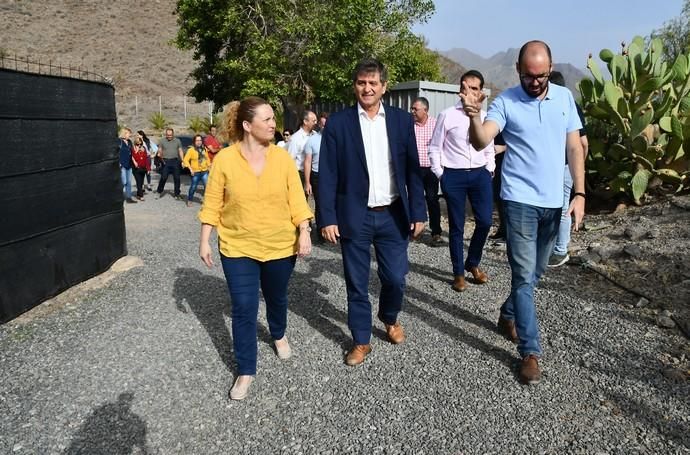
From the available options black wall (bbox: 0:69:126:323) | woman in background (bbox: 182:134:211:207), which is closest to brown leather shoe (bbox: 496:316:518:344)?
black wall (bbox: 0:69:126:323)

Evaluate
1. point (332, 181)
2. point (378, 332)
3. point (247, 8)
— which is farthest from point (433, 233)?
point (247, 8)

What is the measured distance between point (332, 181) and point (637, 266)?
3666 millimetres

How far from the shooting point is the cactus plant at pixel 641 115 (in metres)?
7.00

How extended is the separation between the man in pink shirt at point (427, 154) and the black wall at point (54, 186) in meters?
3.80

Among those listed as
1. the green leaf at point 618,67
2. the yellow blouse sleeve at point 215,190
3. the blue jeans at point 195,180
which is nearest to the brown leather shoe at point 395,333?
the yellow blouse sleeve at point 215,190

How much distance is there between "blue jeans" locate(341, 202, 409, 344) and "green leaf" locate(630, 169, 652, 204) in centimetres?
514

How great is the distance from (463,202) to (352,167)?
1.98 meters

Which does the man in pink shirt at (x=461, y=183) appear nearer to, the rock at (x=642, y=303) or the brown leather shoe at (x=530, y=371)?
the rock at (x=642, y=303)

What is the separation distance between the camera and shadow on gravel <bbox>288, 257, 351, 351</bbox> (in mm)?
4094

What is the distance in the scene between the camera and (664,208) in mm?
6922

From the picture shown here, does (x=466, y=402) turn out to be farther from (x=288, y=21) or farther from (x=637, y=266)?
(x=288, y=21)

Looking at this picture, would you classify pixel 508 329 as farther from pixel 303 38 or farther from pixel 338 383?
pixel 303 38

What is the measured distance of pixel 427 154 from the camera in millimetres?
6812

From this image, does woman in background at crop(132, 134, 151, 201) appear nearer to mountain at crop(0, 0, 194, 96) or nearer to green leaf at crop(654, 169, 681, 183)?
green leaf at crop(654, 169, 681, 183)
